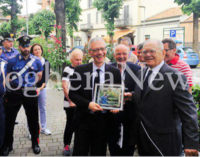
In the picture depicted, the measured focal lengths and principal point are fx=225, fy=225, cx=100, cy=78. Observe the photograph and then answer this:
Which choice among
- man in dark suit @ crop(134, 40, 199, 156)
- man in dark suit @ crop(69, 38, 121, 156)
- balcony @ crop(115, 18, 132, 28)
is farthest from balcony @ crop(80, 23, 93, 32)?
man in dark suit @ crop(134, 40, 199, 156)

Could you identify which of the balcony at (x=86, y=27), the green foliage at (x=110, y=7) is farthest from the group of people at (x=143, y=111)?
the balcony at (x=86, y=27)

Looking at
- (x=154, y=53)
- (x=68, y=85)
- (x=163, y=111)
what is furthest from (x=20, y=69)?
(x=163, y=111)

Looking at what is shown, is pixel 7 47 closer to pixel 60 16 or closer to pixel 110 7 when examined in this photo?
pixel 60 16

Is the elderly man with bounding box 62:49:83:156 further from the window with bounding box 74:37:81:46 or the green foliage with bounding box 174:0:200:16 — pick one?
the window with bounding box 74:37:81:46

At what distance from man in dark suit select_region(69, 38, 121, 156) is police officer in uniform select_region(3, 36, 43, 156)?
5.39 feet

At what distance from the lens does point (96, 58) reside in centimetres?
288

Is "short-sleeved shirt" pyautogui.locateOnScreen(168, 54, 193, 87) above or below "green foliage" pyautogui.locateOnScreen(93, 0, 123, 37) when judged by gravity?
below

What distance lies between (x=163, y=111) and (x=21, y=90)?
282 cm

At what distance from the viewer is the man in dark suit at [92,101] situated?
2855 millimetres

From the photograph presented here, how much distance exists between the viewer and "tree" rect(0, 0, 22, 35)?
23.5m

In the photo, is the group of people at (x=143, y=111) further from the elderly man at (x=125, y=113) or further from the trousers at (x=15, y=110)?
the trousers at (x=15, y=110)

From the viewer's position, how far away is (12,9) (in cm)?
2391

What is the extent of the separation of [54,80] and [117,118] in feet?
32.0

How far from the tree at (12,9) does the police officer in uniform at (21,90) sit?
834 inches
